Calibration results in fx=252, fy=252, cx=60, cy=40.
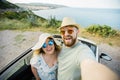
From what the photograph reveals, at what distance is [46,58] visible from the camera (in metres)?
1.51

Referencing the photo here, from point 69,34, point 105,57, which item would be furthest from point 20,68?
point 105,57

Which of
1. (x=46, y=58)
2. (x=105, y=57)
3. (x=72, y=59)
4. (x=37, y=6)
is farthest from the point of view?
(x=37, y=6)

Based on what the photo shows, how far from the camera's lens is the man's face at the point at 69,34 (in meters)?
1.43

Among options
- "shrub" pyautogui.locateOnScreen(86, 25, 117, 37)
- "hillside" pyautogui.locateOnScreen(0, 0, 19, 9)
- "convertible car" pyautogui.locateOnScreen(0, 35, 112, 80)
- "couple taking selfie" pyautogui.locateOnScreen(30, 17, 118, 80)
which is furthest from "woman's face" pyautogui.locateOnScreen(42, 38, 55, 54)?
"hillside" pyautogui.locateOnScreen(0, 0, 19, 9)

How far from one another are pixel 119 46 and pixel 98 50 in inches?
5.8

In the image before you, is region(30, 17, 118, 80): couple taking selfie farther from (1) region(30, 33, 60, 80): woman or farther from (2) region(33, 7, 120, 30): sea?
(2) region(33, 7, 120, 30): sea

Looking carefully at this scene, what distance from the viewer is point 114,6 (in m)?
1.67

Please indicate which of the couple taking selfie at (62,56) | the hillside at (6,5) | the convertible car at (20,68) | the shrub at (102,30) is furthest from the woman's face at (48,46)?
the hillside at (6,5)

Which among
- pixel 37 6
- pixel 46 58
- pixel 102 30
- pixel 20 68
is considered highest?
pixel 37 6

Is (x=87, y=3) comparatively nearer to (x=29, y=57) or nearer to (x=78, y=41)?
(x=78, y=41)

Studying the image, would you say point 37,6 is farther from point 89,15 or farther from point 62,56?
point 62,56

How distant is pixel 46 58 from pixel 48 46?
0.08 metres

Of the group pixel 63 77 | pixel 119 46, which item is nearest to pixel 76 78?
pixel 63 77

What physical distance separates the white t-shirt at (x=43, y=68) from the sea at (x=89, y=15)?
333 mm
